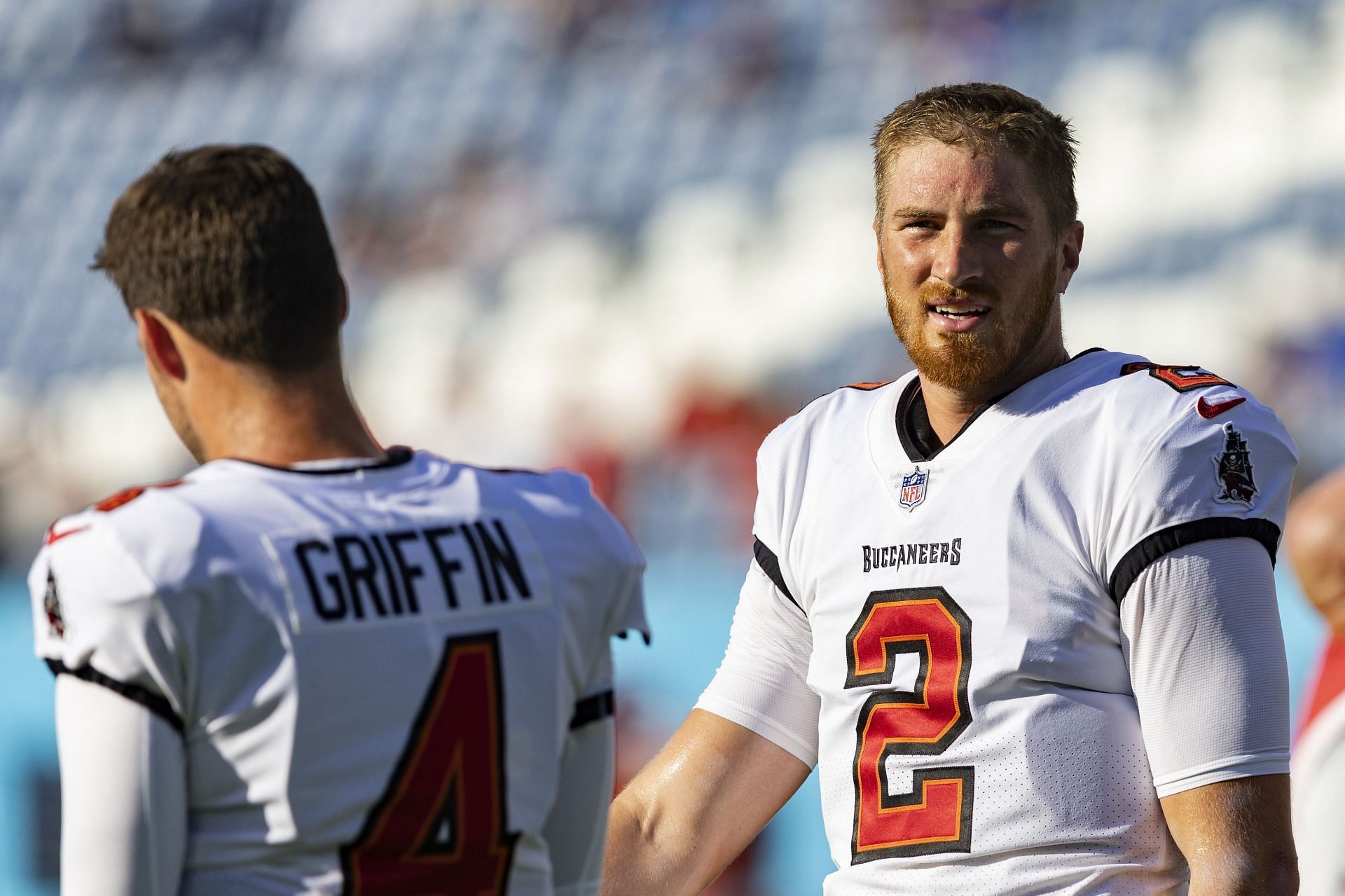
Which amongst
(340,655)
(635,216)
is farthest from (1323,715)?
(635,216)

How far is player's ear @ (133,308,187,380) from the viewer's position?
1.74 meters

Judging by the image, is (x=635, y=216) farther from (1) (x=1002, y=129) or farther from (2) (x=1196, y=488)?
(2) (x=1196, y=488)

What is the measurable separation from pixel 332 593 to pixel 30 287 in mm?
9422

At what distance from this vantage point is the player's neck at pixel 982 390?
2418mm

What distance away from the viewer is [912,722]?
7.51 ft

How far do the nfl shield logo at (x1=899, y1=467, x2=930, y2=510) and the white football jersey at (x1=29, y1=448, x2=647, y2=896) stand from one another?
70 centimetres

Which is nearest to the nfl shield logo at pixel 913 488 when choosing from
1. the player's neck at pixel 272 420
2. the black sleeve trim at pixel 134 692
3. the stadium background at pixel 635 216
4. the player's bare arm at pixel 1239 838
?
the player's bare arm at pixel 1239 838

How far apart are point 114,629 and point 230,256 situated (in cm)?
39

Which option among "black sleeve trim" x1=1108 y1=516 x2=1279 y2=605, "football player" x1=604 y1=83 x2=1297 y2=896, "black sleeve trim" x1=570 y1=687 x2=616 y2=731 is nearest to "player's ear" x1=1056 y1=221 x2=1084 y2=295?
"football player" x1=604 y1=83 x2=1297 y2=896

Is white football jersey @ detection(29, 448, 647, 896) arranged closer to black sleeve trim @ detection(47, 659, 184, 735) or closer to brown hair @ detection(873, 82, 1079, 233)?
black sleeve trim @ detection(47, 659, 184, 735)

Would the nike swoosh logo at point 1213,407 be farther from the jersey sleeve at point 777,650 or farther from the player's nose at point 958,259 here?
the jersey sleeve at point 777,650

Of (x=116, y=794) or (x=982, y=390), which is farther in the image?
(x=982, y=390)

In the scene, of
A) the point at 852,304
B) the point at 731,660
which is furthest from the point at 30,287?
the point at 731,660

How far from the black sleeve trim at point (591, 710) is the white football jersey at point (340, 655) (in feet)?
0.17
